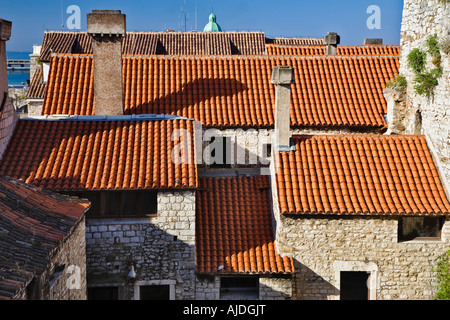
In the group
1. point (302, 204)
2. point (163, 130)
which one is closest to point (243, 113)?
point (163, 130)

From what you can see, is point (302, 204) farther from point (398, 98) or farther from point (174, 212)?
point (398, 98)

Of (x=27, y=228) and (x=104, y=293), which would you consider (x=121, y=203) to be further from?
(x=27, y=228)

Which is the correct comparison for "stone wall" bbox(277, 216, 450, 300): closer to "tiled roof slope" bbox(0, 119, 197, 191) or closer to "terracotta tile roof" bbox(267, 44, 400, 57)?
"tiled roof slope" bbox(0, 119, 197, 191)

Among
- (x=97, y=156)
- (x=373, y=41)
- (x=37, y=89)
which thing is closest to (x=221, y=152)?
(x=97, y=156)

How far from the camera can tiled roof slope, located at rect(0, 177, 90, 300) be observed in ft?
21.2

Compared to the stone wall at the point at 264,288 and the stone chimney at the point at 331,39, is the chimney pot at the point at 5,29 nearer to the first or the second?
the stone wall at the point at 264,288

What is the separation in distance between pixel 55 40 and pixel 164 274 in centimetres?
2834

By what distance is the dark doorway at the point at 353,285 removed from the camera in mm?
12570

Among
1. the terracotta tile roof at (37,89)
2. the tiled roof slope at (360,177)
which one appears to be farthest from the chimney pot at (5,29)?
the terracotta tile roof at (37,89)

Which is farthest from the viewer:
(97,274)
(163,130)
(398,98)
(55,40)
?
(55,40)

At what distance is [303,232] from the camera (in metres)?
11.3

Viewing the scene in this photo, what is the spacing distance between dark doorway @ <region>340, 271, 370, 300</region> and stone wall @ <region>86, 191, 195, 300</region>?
156 inches

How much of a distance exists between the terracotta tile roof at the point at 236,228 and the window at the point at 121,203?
53.0 inches

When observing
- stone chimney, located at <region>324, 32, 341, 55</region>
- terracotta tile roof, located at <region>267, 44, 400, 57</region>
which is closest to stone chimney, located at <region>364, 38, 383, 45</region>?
terracotta tile roof, located at <region>267, 44, 400, 57</region>
